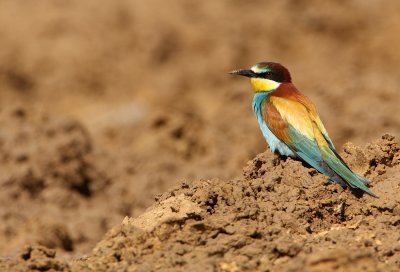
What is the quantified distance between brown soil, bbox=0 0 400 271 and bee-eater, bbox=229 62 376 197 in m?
0.19

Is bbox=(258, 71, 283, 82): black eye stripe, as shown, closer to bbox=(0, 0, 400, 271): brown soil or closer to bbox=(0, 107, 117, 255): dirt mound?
bbox=(0, 0, 400, 271): brown soil

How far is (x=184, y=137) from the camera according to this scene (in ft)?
30.5

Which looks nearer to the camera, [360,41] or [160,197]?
[160,197]

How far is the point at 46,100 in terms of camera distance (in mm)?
12469

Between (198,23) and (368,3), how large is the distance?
2.68 m

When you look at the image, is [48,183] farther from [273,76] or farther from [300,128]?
[300,128]

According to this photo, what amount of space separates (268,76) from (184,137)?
137 inches

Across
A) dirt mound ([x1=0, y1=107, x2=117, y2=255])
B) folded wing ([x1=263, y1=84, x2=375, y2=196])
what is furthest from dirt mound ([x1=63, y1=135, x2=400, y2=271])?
dirt mound ([x1=0, y1=107, x2=117, y2=255])

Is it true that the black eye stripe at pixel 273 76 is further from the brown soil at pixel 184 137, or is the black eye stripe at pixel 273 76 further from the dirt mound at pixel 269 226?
the dirt mound at pixel 269 226

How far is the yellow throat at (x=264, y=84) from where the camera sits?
579 centimetres

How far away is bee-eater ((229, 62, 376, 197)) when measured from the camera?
200 inches

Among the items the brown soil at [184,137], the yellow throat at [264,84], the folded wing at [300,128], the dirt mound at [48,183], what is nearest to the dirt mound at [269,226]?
the brown soil at [184,137]

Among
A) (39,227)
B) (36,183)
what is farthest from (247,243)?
(36,183)

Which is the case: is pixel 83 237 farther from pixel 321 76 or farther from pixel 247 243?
pixel 321 76
